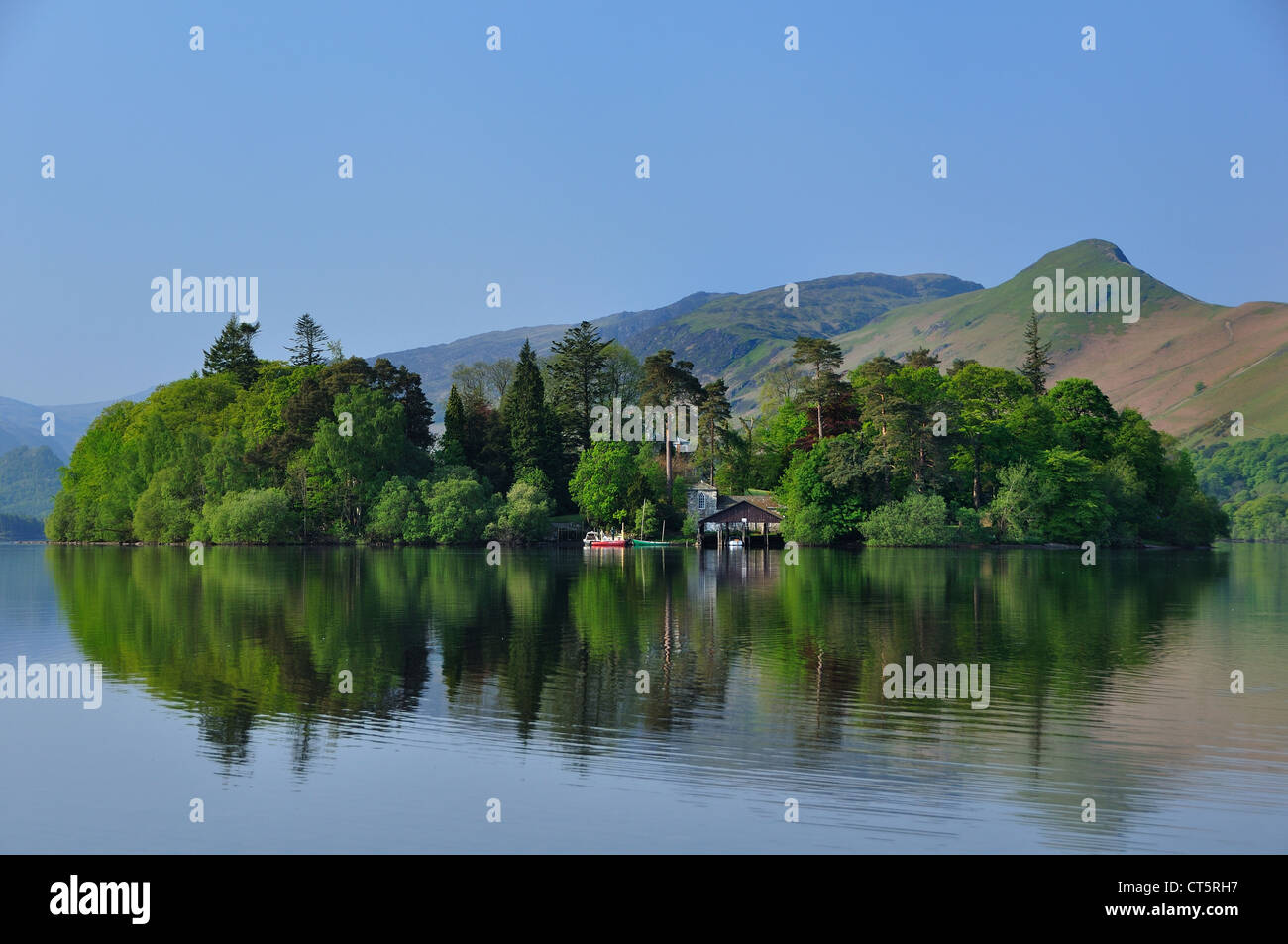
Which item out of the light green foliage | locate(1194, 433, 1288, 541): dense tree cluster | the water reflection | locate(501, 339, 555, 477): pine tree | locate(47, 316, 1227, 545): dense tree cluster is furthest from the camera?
locate(1194, 433, 1288, 541): dense tree cluster

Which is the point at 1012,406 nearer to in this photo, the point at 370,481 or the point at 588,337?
the point at 588,337

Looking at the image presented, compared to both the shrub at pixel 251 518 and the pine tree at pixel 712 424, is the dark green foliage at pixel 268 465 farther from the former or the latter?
the pine tree at pixel 712 424

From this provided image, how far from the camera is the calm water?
1166cm

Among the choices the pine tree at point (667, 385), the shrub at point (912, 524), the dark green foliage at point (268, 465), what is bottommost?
the shrub at point (912, 524)

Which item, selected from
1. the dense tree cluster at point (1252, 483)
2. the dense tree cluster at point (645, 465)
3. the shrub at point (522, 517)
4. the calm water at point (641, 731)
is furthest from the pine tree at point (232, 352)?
the dense tree cluster at point (1252, 483)

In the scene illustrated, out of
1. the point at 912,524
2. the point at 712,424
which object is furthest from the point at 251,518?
the point at 912,524

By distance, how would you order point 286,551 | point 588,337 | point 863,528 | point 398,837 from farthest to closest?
point 588,337 < point 863,528 < point 286,551 < point 398,837

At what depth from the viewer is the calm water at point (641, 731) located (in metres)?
11.7

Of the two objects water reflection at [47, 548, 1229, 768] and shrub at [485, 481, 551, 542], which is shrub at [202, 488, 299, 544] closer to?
shrub at [485, 481, 551, 542]

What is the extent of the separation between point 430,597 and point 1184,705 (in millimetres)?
27457

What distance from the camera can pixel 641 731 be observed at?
16.1m

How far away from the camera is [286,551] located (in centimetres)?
7844

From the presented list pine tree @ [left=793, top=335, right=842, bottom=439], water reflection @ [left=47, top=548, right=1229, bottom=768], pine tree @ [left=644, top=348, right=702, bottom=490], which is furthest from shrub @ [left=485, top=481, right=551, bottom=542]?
water reflection @ [left=47, top=548, right=1229, bottom=768]
